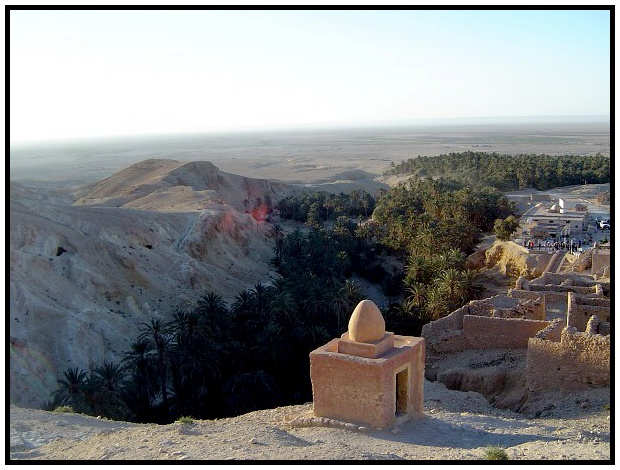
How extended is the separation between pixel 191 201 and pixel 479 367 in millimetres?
29440

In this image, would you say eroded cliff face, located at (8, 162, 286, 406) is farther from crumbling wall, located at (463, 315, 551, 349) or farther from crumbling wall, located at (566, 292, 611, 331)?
crumbling wall, located at (566, 292, 611, 331)

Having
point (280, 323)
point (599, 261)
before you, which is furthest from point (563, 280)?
point (280, 323)

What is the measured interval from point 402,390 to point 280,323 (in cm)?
987

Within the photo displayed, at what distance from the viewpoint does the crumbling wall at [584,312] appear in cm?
1445

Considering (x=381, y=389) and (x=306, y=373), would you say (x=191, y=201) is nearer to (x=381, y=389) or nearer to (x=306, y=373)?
(x=306, y=373)

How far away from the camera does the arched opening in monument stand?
10406 millimetres

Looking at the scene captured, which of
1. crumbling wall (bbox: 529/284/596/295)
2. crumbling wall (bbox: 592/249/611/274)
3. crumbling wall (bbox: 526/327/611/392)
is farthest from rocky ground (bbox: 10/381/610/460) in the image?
crumbling wall (bbox: 592/249/611/274)

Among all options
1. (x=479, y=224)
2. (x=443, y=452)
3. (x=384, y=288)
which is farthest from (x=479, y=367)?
(x=479, y=224)

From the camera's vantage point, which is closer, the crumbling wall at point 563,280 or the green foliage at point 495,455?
the green foliage at point 495,455

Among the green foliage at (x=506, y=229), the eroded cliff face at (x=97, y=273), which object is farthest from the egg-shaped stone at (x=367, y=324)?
the green foliage at (x=506, y=229)

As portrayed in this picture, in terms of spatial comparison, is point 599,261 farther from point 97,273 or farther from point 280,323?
point 97,273

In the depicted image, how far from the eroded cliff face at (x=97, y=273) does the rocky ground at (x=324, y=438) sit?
13.3 feet

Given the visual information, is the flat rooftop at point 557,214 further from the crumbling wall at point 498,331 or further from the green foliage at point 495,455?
the green foliage at point 495,455

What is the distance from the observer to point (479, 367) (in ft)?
47.3
